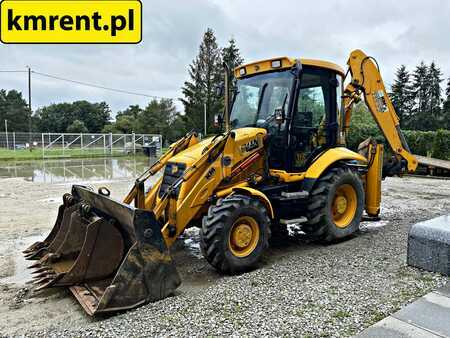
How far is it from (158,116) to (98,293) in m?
39.3

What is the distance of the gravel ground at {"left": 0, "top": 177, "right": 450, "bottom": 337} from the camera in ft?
10.3

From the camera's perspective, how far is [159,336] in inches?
119

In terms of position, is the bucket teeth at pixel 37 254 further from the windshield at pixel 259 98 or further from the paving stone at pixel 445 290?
the paving stone at pixel 445 290

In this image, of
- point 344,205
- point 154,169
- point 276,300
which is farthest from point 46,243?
point 344,205

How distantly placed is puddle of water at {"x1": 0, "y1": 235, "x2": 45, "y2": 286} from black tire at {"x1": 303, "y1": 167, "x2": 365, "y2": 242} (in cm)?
389

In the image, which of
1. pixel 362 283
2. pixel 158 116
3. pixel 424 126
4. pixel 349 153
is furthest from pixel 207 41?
pixel 362 283

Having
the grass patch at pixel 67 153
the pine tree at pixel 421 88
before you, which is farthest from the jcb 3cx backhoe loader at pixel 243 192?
the pine tree at pixel 421 88

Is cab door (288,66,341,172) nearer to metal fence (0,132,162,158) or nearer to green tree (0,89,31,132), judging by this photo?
metal fence (0,132,162,158)

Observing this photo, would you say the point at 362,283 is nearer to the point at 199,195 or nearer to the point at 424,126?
the point at 199,195

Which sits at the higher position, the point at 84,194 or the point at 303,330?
the point at 84,194

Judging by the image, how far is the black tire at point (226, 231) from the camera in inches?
164

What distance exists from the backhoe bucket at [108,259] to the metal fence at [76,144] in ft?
74.7

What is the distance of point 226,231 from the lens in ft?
13.8

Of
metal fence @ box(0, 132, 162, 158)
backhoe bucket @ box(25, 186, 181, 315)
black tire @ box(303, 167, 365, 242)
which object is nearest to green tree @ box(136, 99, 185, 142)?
metal fence @ box(0, 132, 162, 158)
